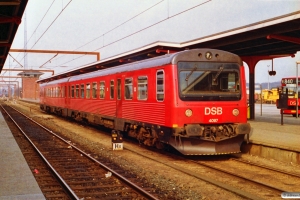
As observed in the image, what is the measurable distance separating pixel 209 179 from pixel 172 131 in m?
2.43

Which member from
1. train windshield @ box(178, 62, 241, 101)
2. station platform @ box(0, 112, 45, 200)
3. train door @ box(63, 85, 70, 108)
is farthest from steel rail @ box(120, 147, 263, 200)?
train door @ box(63, 85, 70, 108)

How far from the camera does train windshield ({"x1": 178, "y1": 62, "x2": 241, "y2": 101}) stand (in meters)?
11.0

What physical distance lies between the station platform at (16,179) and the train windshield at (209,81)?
15.1 feet

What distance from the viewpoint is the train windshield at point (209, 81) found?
433 inches

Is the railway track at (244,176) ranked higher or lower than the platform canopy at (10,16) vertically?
lower

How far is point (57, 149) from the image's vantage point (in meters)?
13.6

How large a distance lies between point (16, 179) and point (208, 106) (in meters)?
5.47

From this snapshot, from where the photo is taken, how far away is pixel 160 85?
11602 mm

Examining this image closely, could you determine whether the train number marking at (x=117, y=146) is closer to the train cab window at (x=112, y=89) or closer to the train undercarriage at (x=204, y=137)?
the train undercarriage at (x=204, y=137)

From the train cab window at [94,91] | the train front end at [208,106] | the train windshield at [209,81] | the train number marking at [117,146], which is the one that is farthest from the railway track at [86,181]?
the train cab window at [94,91]

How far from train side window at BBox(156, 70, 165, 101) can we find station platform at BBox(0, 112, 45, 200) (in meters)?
4.20

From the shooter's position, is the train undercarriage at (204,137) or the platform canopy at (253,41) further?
the platform canopy at (253,41)

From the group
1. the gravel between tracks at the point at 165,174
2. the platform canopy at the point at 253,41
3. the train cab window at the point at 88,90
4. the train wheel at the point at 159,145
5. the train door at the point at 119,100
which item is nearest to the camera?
the gravel between tracks at the point at 165,174

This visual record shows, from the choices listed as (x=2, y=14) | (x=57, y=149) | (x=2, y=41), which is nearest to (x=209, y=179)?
(x=57, y=149)
